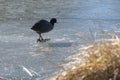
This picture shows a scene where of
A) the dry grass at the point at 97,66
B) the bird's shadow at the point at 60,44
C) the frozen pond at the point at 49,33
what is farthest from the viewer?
the bird's shadow at the point at 60,44

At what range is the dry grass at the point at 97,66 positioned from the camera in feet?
12.9

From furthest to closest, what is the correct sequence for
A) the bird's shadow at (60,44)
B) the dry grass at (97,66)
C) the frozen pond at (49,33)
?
the bird's shadow at (60,44), the frozen pond at (49,33), the dry grass at (97,66)

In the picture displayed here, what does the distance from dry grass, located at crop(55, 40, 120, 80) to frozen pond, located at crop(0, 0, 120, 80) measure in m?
0.28

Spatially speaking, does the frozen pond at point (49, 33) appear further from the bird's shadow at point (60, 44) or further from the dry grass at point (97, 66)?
the dry grass at point (97, 66)

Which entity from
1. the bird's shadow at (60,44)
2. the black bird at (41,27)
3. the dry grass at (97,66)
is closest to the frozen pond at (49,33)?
the bird's shadow at (60,44)

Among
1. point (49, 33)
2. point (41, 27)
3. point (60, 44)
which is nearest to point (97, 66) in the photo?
point (60, 44)

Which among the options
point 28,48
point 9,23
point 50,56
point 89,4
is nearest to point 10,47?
point 28,48

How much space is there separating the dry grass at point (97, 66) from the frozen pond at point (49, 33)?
28cm

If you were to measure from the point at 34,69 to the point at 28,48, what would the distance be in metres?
1.51

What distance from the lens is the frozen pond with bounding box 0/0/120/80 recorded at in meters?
6.34

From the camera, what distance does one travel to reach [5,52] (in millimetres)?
7422

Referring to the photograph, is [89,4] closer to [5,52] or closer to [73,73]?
[5,52]

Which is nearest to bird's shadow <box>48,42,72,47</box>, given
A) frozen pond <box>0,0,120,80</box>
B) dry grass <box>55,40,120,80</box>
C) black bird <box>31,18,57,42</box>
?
frozen pond <box>0,0,120,80</box>

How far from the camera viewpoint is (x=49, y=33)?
9078 mm
